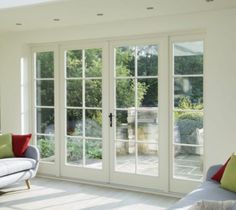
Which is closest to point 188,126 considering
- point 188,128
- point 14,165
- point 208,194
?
point 188,128

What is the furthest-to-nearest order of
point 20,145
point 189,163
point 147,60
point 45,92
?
1. point 45,92
2. point 20,145
3. point 147,60
4. point 189,163

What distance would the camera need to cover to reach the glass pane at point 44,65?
19.2 ft

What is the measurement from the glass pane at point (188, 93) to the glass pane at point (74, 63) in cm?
157

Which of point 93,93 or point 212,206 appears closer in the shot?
point 212,206

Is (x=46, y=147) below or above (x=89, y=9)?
below

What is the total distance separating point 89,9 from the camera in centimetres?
433

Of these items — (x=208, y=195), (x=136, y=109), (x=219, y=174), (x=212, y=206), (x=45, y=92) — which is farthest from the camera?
(x=45, y=92)

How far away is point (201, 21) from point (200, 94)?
3.01 feet

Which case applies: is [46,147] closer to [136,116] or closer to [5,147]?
[5,147]

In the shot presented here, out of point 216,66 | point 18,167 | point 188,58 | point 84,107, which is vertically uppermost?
point 188,58

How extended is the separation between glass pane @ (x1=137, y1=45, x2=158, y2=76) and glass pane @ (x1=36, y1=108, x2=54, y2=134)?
171 cm

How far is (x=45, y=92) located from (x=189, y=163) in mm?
2587

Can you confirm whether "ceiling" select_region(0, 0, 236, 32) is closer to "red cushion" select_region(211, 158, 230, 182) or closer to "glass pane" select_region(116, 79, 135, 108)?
"glass pane" select_region(116, 79, 135, 108)

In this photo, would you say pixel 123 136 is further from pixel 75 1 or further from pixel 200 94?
pixel 75 1
